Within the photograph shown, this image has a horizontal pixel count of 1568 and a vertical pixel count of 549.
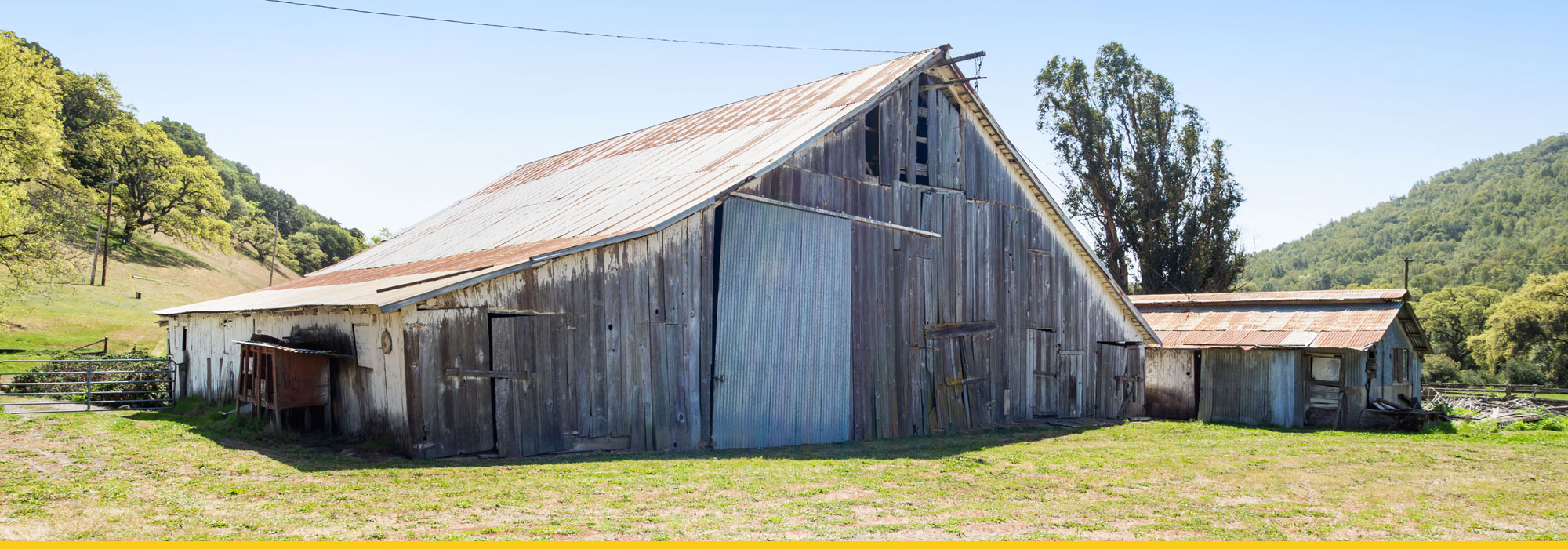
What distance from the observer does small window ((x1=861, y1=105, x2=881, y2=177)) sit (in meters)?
18.9

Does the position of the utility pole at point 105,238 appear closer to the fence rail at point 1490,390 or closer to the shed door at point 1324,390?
the shed door at point 1324,390

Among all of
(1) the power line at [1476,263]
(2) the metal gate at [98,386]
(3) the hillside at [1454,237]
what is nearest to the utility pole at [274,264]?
(2) the metal gate at [98,386]

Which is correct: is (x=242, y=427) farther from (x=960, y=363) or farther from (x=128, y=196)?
(x=128, y=196)

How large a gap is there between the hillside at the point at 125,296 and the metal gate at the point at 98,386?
35.3 ft

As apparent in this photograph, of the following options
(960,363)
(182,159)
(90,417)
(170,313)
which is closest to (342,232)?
(182,159)

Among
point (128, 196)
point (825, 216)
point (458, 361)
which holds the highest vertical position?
point (128, 196)

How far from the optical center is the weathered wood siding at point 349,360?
1354 cm

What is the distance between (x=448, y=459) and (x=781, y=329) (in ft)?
19.6

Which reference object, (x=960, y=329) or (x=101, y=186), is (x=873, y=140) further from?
(x=101, y=186)

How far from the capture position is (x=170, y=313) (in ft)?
76.2

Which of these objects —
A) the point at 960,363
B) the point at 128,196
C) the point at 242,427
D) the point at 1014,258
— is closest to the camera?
the point at 242,427

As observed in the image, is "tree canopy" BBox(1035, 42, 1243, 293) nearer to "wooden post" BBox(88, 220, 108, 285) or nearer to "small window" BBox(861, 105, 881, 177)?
"small window" BBox(861, 105, 881, 177)

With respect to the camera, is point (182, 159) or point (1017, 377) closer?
point (1017, 377)

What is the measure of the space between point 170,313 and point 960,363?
18693 mm
